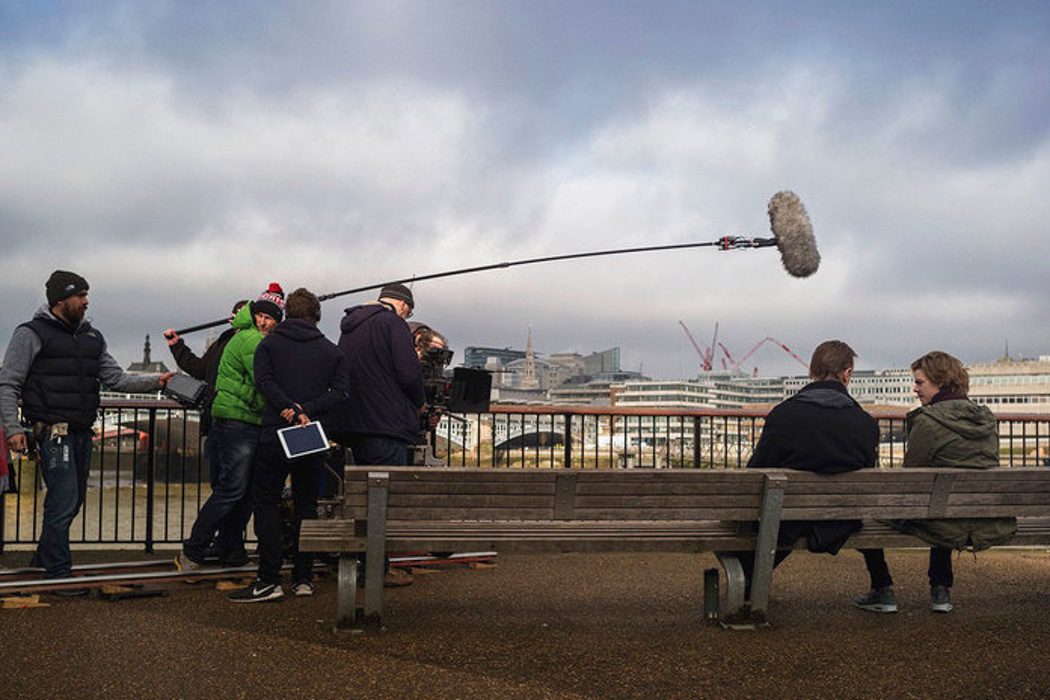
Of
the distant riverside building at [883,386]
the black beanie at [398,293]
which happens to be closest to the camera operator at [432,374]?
the black beanie at [398,293]

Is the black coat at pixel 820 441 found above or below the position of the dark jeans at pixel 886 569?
above

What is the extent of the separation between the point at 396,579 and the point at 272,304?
73.6 inches

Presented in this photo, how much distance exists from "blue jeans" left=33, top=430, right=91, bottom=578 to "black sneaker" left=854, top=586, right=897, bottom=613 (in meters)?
4.59

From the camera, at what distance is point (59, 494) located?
5.53m

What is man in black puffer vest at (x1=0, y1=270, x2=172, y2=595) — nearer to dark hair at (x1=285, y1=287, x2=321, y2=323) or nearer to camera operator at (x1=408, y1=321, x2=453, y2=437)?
dark hair at (x1=285, y1=287, x2=321, y2=323)

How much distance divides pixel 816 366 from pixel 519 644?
2.17 m

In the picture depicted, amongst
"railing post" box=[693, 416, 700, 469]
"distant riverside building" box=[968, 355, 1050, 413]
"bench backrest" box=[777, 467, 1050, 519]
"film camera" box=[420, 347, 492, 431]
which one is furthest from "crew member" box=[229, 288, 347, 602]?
"distant riverside building" box=[968, 355, 1050, 413]

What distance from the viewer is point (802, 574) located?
654cm

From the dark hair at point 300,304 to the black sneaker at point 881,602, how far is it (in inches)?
140

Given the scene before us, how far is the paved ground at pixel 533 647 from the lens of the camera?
3.84 meters

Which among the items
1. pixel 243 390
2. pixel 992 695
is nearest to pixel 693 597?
pixel 992 695

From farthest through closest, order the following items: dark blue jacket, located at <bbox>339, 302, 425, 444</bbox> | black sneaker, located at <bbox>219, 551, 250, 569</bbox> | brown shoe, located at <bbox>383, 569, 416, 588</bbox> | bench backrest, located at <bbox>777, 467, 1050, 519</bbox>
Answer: black sneaker, located at <bbox>219, 551, 250, 569</bbox>
brown shoe, located at <bbox>383, 569, 416, 588</bbox>
dark blue jacket, located at <bbox>339, 302, 425, 444</bbox>
bench backrest, located at <bbox>777, 467, 1050, 519</bbox>

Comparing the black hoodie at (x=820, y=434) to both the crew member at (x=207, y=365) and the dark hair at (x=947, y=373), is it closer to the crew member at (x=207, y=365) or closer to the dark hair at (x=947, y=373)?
the dark hair at (x=947, y=373)

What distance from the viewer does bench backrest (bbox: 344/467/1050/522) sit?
454 centimetres
